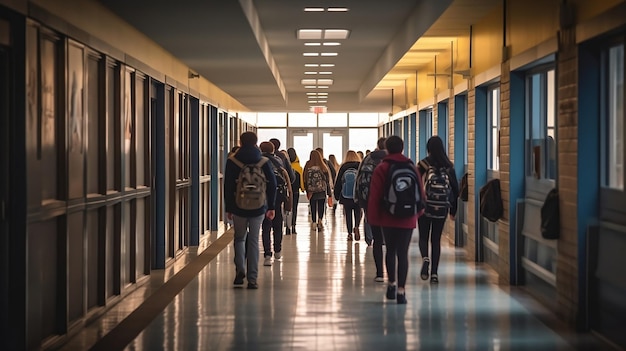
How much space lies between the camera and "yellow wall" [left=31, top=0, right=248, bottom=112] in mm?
7395

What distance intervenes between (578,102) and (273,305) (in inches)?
127

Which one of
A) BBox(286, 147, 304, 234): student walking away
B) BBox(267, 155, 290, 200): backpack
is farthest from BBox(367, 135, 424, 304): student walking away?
BBox(286, 147, 304, 234): student walking away

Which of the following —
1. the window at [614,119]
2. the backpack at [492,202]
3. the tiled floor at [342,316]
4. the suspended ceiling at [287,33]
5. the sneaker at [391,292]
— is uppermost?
the suspended ceiling at [287,33]

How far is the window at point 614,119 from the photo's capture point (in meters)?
7.11

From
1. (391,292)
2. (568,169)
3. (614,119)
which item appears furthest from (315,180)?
(614,119)

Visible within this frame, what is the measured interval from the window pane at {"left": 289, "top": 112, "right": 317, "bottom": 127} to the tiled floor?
27651 millimetres

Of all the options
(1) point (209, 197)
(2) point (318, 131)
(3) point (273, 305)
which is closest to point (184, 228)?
(1) point (209, 197)

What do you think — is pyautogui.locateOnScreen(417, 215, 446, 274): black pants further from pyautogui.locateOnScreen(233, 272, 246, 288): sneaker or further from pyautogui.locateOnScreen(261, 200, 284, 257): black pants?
pyautogui.locateOnScreen(261, 200, 284, 257): black pants

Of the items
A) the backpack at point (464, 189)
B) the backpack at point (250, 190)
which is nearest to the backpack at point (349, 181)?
the backpack at point (464, 189)

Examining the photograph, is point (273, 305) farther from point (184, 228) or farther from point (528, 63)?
point (184, 228)

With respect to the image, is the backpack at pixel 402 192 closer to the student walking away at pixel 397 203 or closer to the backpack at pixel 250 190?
the student walking away at pixel 397 203

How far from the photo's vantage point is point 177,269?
12125 mm

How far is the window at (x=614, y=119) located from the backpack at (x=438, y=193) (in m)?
2.60

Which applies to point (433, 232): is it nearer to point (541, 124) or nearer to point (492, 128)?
point (541, 124)
